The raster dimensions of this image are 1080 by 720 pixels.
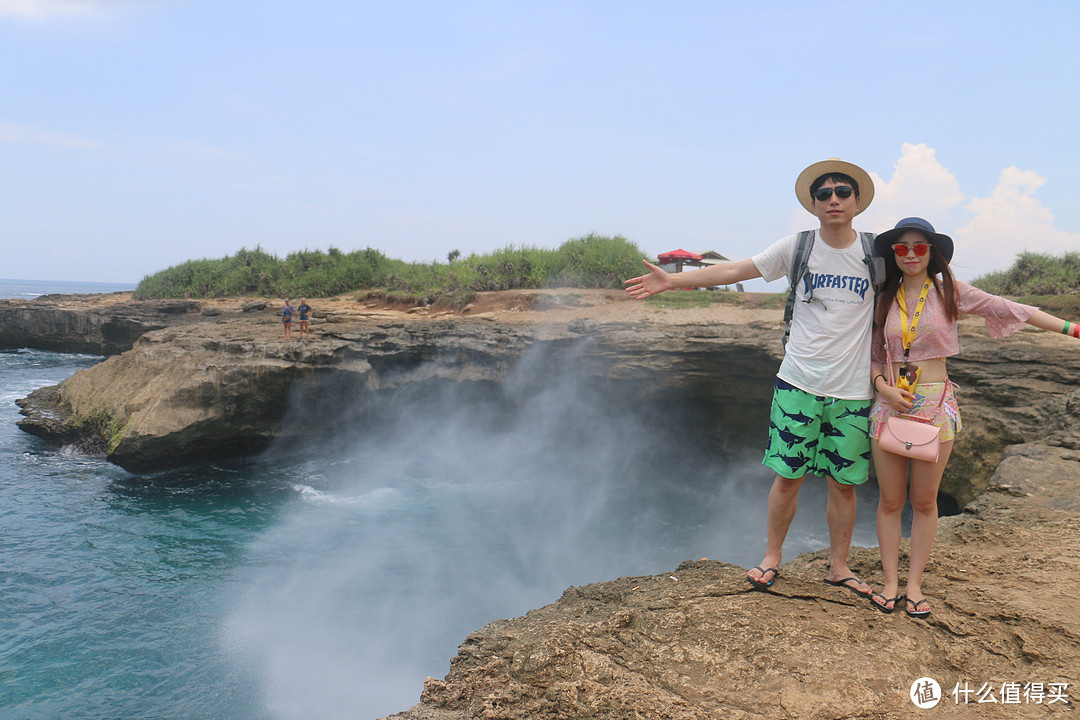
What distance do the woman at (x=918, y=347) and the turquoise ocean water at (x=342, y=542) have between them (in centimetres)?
490

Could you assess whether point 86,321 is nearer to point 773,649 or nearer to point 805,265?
point 805,265

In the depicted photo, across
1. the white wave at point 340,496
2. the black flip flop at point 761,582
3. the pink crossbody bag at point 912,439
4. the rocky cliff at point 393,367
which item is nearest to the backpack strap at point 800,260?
the pink crossbody bag at point 912,439

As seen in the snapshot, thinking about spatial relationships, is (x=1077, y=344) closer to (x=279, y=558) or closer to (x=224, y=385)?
(x=279, y=558)

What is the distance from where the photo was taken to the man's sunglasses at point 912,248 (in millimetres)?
2560

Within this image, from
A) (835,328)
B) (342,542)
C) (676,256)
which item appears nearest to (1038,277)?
(676,256)

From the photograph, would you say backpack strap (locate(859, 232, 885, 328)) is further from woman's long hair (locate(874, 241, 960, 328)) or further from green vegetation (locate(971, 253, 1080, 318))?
green vegetation (locate(971, 253, 1080, 318))

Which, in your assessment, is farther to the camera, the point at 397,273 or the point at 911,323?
the point at 397,273

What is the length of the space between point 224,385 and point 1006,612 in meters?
10.8

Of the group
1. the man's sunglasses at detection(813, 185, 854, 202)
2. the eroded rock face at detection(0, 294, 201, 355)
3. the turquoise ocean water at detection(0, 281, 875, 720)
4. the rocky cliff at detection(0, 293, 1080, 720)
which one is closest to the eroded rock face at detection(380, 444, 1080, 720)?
the rocky cliff at detection(0, 293, 1080, 720)

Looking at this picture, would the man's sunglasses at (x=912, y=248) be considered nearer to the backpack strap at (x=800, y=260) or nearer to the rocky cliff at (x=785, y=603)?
the backpack strap at (x=800, y=260)

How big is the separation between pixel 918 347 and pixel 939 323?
0.41 feet

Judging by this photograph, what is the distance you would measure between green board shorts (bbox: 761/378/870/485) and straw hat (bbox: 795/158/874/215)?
87 centimetres

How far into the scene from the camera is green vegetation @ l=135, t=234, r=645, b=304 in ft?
45.1

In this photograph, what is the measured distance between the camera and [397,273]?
17969 millimetres
